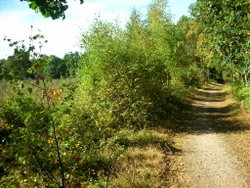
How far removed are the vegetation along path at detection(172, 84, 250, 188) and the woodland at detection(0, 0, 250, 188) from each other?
0.88m

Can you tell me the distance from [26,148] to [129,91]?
924 cm

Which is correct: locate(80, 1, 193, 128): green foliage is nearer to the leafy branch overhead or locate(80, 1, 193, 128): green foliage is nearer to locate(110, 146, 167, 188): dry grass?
locate(110, 146, 167, 188): dry grass

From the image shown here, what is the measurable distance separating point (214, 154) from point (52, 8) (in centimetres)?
838

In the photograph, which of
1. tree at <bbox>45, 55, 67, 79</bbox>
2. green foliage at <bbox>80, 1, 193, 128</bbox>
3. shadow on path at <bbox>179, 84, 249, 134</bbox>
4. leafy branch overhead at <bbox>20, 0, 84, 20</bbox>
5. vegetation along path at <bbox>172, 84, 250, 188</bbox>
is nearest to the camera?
leafy branch overhead at <bbox>20, 0, 84, 20</bbox>

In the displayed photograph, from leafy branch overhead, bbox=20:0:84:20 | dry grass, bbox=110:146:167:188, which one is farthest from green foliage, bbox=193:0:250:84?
leafy branch overhead, bbox=20:0:84:20

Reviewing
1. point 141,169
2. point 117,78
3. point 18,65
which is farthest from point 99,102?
point 117,78

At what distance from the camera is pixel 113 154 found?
8.82m

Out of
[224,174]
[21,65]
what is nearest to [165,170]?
[224,174]

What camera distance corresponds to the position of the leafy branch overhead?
3318 millimetres

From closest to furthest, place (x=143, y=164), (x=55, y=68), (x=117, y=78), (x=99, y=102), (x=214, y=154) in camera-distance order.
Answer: (x=99, y=102)
(x=55, y=68)
(x=143, y=164)
(x=214, y=154)
(x=117, y=78)

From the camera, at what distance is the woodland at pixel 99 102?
13.4ft

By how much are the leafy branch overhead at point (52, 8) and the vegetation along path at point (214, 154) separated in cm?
601

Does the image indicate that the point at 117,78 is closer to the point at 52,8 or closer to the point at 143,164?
the point at 143,164

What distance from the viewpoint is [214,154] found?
31.3 ft
